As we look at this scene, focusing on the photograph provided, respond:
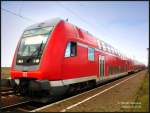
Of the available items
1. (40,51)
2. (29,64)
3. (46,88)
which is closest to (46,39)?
(40,51)

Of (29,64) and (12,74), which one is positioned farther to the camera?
(12,74)

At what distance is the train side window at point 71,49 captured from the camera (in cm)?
1043

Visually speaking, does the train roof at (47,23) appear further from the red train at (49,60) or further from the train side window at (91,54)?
the train side window at (91,54)

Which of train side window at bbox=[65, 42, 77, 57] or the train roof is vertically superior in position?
the train roof

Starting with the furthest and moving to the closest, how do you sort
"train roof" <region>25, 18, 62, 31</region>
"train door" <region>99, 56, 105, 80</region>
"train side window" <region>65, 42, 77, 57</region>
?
"train door" <region>99, 56, 105, 80</region> < "train roof" <region>25, 18, 62, 31</region> < "train side window" <region>65, 42, 77, 57</region>

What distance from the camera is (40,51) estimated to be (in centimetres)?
978

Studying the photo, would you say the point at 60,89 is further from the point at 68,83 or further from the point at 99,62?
the point at 99,62

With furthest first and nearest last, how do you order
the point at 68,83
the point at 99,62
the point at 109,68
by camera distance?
1. the point at 109,68
2. the point at 99,62
3. the point at 68,83

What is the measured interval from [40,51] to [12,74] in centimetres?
187

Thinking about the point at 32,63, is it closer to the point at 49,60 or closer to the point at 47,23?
the point at 49,60

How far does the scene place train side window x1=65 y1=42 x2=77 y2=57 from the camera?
1043 cm

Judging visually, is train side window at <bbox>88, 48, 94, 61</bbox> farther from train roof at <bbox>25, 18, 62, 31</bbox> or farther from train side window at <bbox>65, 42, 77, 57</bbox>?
train roof at <bbox>25, 18, 62, 31</bbox>

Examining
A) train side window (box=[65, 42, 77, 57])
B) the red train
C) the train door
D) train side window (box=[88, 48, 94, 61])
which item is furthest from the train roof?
the train door

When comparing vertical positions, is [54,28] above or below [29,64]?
above
